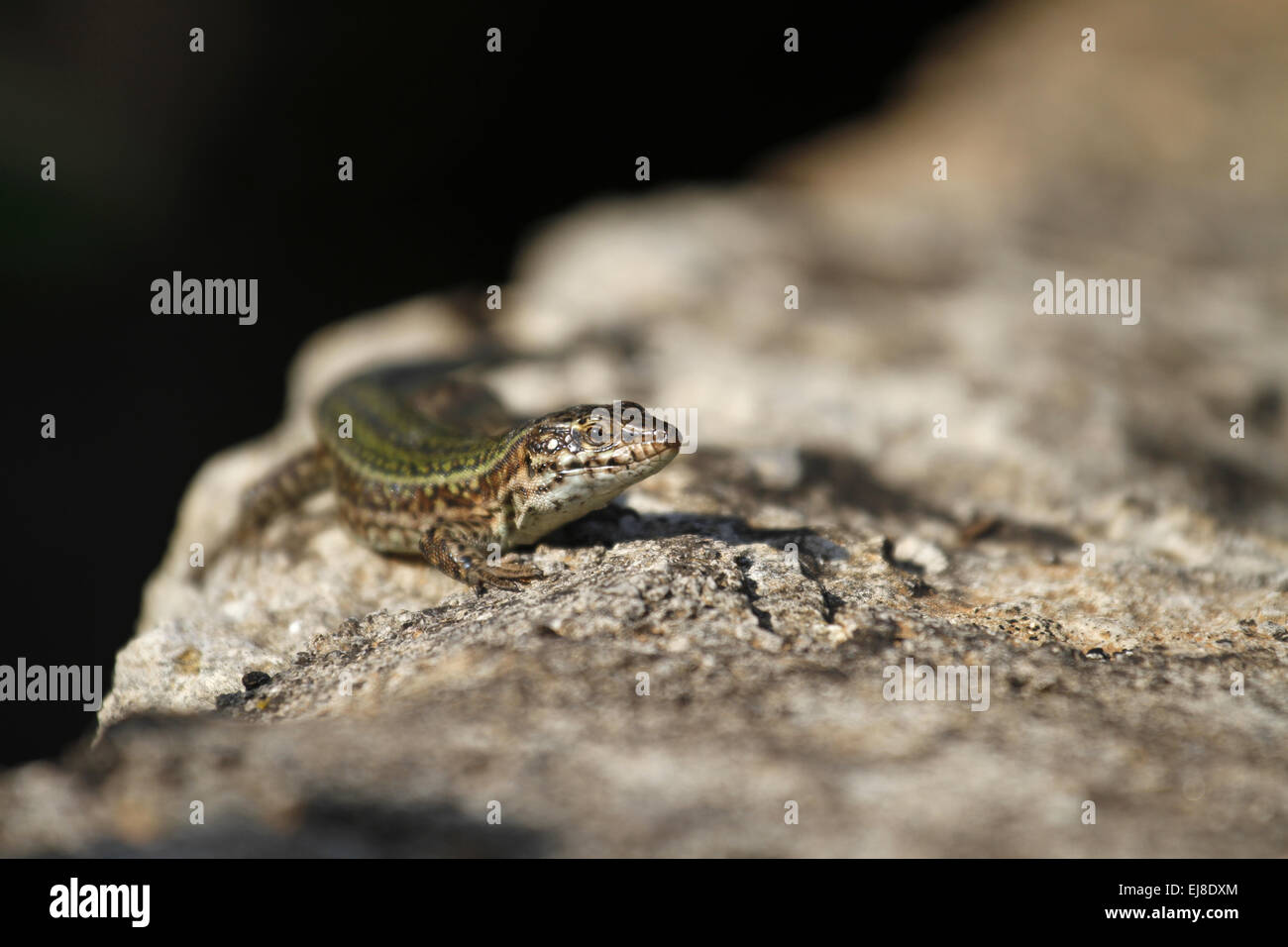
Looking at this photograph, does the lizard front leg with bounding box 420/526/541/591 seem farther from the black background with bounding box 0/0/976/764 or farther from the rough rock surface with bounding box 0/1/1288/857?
the black background with bounding box 0/0/976/764

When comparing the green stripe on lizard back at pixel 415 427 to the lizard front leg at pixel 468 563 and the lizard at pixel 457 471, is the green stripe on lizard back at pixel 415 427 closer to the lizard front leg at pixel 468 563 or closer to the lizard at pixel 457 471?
the lizard at pixel 457 471

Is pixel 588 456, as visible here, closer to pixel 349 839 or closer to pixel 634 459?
pixel 634 459

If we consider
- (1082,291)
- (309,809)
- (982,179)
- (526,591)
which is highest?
(982,179)

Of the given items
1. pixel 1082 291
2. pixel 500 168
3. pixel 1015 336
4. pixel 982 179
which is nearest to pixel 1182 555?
pixel 1015 336

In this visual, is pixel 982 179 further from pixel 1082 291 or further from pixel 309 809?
pixel 309 809

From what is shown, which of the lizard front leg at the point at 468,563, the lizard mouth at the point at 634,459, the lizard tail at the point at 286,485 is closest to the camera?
the lizard mouth at the point at 634,459

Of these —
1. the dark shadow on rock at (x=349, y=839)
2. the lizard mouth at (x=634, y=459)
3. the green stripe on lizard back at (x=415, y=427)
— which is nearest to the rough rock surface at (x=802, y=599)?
the dark shadow on rock at (x=349, y=839)
